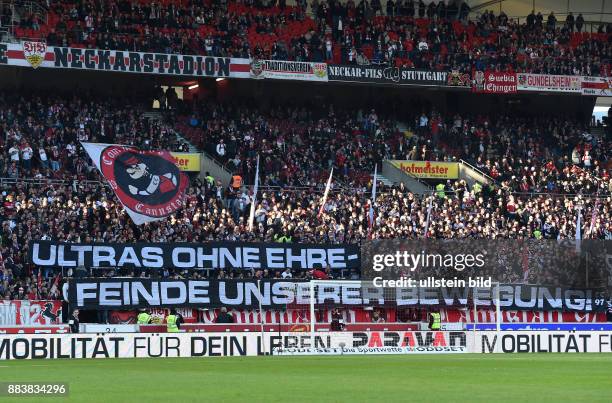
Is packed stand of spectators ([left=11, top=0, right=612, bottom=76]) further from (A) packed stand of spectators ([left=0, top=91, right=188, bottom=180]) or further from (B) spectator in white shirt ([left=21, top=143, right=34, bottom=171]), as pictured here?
(B) spectator in white shirt ([left=21, top=143, right=34, bottom=171])

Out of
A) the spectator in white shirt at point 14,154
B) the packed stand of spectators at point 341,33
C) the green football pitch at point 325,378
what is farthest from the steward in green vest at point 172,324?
the packed stand of spectators at point 341,33

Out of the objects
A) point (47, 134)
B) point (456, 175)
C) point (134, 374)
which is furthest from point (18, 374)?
point (456, 175)

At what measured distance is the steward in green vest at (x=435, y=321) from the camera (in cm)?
4194

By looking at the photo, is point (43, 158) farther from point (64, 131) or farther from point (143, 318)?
point (143, 318)

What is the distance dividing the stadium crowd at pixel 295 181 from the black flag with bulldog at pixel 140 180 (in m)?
1.00

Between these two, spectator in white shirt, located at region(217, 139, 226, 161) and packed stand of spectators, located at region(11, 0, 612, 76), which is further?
packed stand of spectators, located at region(11, 0, 612, 76)

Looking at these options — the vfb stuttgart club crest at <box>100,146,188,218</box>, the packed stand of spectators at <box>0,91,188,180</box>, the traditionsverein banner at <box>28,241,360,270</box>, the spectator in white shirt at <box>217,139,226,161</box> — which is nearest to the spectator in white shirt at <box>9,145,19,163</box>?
the packed stand of spectators at <box>0,91,188,180</box>

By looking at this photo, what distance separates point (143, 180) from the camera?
44250 mm

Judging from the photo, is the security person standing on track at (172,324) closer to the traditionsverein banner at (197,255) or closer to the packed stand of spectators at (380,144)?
the traditionsverein banner at (197,255)

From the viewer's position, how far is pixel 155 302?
136ft

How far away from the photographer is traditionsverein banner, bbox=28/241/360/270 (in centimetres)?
4162

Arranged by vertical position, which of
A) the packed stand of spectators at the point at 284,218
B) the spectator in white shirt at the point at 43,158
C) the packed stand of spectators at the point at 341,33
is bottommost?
the packed stand of spectators at the point at 284,218

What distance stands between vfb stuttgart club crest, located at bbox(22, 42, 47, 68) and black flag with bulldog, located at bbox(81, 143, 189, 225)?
341 inches

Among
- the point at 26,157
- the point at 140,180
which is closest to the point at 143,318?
the point at 140,180
